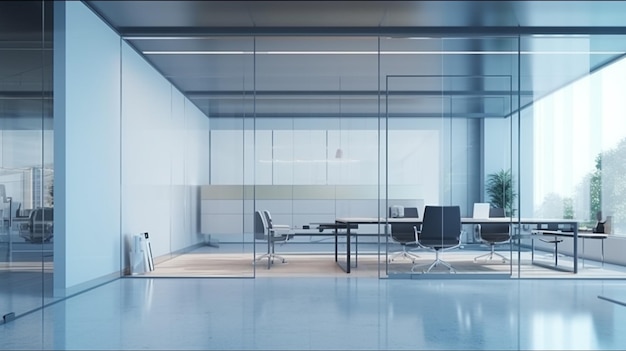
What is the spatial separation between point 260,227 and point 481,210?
3.51 m

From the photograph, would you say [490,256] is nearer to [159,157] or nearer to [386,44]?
[386,44]

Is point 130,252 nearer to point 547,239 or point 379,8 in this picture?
point 379,8

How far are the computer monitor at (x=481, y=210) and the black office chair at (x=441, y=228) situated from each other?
33 cm

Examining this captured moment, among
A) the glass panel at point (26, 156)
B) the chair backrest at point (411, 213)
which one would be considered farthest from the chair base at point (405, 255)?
the glass panel at point (26, 156)

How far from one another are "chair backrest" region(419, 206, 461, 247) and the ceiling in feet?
4.62

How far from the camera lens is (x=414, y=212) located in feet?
31.3

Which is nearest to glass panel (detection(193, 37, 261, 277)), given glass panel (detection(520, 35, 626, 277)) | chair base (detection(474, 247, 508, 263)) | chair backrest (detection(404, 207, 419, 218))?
chair backrest (detection(404, 207, 419, 218))

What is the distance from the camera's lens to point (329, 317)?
16.3 ft

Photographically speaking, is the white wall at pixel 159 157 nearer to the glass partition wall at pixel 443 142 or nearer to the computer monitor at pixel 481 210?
the glass partition wall at pixel 443 142

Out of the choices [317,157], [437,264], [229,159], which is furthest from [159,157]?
[437,264]

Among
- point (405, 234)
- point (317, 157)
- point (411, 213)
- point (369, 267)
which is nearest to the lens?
point (405, 234)

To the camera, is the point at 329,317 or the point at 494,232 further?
the point at 494,232

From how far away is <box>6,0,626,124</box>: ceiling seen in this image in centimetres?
675

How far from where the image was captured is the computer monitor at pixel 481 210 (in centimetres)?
794
